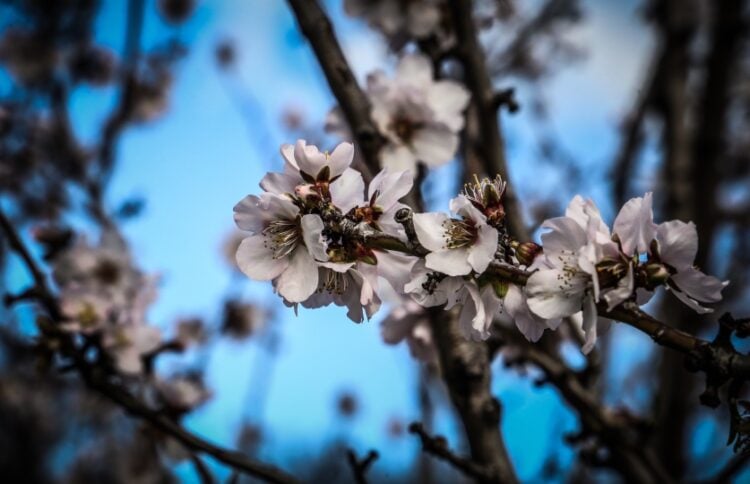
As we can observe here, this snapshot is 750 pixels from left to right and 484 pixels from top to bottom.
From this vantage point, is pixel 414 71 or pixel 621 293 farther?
pixel 414 71

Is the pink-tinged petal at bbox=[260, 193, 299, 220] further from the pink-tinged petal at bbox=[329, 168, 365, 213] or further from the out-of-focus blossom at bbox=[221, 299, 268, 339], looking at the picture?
the out-of-focus blossom at bbox=[221, 299, 268, 339]

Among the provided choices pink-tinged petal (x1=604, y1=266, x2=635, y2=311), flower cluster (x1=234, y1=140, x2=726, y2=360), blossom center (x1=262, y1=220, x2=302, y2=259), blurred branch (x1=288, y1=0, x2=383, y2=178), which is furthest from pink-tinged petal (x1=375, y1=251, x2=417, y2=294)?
blurred branch (x1=288, y1=0, x2=383, y2=178)

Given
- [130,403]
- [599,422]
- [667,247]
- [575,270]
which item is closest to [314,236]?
[575,270]

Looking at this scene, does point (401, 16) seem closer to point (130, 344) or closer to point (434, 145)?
point (434, 145)

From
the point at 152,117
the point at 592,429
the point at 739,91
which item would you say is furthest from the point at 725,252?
the point at 152,117

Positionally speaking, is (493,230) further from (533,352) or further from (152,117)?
(152,117)

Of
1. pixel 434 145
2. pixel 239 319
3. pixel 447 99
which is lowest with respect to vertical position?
pixel 434 145
